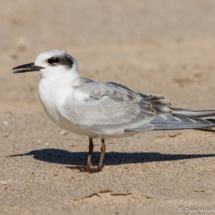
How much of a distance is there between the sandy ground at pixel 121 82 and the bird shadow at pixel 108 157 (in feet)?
0.04

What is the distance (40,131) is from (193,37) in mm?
6425

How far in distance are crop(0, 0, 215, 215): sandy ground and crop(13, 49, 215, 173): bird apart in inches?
19.6

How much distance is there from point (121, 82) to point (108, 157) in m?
3.61

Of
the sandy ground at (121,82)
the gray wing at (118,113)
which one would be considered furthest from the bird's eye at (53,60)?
the sandy ground at (121,82)

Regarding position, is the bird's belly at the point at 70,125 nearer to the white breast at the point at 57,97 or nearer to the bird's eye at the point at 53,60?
the white breast at the point at 57,97

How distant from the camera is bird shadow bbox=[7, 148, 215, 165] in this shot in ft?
16.1

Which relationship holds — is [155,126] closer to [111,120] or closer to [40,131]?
[111,120]

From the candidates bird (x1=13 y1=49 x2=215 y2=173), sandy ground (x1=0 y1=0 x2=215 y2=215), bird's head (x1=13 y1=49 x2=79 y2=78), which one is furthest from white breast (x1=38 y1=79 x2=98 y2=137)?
sandy ground (x1=0 y1=0 x2=215 y2=215)

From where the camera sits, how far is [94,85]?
14.9 feet

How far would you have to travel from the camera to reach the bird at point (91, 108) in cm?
432

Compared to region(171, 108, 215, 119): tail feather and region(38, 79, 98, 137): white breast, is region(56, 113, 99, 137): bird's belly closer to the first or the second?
region(38, 79, 98, 137): white breast

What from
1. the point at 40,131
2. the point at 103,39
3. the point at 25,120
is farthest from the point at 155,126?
the point at 103,39

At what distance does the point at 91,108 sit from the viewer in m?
4.38

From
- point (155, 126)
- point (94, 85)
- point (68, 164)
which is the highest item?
point (94, 85)
